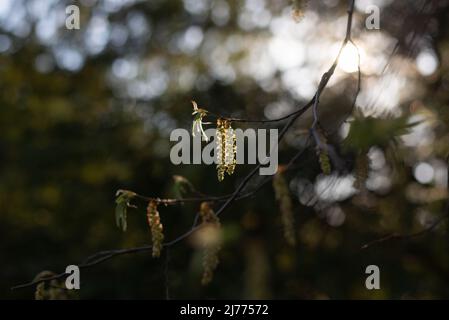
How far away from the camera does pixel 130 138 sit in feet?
24.6

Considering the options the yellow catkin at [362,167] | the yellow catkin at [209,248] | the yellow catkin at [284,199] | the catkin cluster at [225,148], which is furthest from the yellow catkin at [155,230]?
the yellow catkin at [362,167]

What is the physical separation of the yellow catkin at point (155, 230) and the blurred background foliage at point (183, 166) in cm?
156

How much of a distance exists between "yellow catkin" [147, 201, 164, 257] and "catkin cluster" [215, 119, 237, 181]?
0.49m

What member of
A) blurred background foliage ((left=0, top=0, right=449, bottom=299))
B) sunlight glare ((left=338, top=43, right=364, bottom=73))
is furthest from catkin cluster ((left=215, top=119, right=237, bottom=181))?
blurred background foliage ((left=0, top=0, right=449, bottom=299))

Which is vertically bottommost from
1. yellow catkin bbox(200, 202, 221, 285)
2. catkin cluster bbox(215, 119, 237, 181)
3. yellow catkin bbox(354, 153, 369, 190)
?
yellow catkin bbox(200, 202, 221, 285)

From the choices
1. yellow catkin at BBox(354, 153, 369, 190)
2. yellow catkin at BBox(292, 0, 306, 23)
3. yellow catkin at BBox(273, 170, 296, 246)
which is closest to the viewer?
yellow catkin at BBox(292, 0, 306, 23)

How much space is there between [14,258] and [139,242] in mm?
1334

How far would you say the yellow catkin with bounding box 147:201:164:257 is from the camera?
2.79m

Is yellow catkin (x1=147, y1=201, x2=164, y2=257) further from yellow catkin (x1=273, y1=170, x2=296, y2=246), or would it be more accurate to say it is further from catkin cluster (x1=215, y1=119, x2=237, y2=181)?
yellow catkin (x1=273, y1=170, x2=296, y2=246)

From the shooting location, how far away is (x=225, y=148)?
7.96ft

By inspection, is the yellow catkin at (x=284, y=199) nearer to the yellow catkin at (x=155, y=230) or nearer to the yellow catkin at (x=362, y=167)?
the yellow catkin at (x=362, y=167)

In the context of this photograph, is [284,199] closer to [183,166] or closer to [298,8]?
[298,8]

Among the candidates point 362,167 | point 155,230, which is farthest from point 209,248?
point 362,167

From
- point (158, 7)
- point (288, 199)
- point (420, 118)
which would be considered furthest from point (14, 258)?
point (420, 118)
